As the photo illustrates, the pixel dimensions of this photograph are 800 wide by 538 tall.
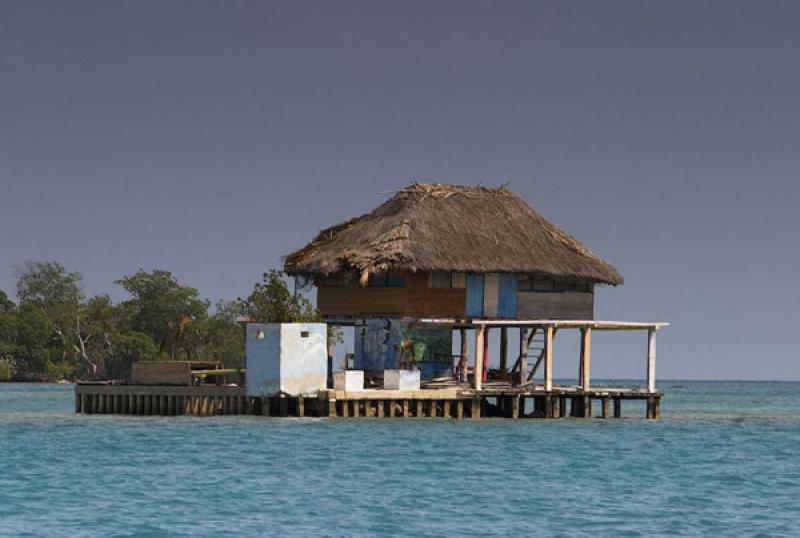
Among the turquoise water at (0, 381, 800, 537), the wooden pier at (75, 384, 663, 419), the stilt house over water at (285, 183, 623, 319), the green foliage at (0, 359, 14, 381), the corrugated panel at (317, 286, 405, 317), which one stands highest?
the stilt house over water at (285, 183, 623, 319)

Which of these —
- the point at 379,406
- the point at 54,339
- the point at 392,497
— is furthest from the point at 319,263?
the point at 54,339

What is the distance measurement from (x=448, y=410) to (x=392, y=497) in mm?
20612

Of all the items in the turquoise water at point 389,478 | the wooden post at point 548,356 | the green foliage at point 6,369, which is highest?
the wooden post at point 548,356

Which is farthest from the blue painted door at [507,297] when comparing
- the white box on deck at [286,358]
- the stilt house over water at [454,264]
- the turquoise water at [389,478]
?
the white box on deck at [286,358]

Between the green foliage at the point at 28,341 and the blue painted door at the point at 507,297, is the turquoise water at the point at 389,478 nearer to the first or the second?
the blue painted door at the point at 507,297

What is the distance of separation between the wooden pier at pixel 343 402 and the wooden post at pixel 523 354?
3.43ft

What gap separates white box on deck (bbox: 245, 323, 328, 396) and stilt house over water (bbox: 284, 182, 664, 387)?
299 cm

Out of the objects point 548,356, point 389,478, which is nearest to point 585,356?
point 548,356

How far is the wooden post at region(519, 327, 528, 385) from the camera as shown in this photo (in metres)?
55.7

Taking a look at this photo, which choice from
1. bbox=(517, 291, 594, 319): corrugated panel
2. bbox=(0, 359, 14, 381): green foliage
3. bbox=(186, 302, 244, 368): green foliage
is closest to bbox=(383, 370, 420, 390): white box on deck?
bbox=(517, 291, 594, 319): corrugated panel

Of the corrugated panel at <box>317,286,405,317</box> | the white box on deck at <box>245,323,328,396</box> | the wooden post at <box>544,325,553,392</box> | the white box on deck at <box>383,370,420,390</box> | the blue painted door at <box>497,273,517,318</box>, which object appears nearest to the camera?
the white box on deck at <box>245,323,328,396</box>

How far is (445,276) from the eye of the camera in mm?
54031

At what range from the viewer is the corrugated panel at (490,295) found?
179 feet

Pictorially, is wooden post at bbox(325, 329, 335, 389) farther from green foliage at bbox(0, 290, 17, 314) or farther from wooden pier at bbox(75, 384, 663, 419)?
green foliage at bbox(0, 290, 17, 314)
